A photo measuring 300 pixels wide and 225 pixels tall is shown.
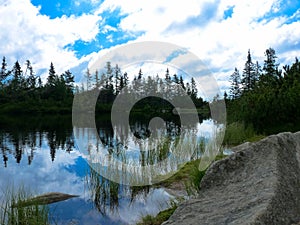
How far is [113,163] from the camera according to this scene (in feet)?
28.3

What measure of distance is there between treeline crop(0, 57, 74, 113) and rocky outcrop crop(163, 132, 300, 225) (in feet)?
177

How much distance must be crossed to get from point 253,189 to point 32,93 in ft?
207

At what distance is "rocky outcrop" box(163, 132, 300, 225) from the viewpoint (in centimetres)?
308

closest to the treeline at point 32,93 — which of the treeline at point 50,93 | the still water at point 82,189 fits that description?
the treeline at point 50,93

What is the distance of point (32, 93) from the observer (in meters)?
61.5

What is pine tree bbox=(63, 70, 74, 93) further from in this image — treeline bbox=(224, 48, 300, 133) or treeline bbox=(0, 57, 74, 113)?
treeline bbox=(224, 48, 300, 133)

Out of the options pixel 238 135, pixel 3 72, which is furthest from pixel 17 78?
pixel 238 135

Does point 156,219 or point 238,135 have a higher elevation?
point 238,135

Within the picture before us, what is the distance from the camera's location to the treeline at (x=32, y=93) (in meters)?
55.7

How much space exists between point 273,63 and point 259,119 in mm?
34444

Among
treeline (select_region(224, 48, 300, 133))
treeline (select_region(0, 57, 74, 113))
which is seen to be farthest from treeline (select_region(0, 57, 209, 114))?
treeline (select_region(224, 48, 300, 133))

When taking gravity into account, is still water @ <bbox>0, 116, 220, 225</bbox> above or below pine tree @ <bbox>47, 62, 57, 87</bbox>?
below

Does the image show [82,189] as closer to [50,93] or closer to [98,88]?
[98,88]

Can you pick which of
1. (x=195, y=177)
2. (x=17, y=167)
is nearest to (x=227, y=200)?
(x=195, y=177)
